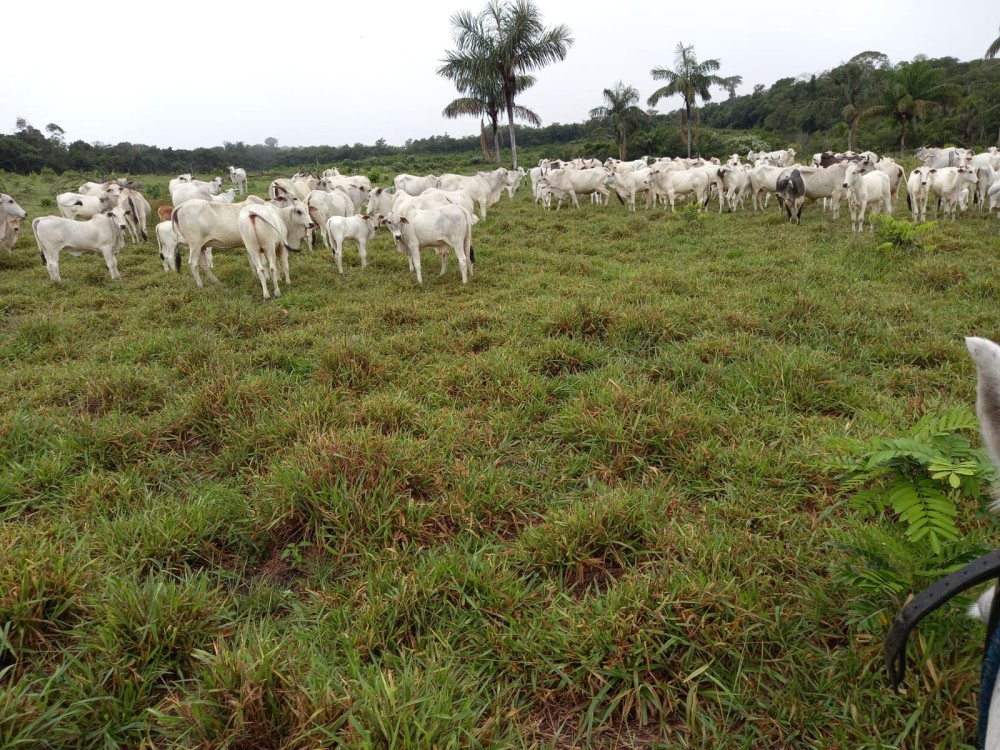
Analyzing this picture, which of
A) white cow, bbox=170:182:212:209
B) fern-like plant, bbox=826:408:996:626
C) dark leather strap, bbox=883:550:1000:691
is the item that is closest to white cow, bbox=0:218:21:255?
white cow, bbox=170:182:212:209

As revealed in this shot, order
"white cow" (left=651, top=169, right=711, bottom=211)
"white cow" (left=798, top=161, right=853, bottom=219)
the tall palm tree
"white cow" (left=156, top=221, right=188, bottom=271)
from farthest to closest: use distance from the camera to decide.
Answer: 1. the tall palm tree
2. "white cow" (left=651, top=169, right=711, bottom=211)
3. "white cow" (left=798, top=161, right=853, bottom=219)
4. "white cow" (left=156, top=221, right=188, bottom=271)

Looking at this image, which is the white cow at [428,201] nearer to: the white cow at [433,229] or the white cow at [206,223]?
the white cow at [433,229]

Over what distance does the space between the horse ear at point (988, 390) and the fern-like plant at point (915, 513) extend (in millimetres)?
836

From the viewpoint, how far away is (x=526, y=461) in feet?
10.2

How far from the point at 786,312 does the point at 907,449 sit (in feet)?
11.3

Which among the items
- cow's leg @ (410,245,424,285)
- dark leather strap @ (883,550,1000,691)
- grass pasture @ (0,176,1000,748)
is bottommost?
grass pasture @ (0,176,1000,748)

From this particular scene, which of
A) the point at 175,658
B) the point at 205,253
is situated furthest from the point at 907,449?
the point at 205,253

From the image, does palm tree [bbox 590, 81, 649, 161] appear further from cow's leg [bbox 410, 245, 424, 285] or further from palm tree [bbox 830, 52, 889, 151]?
cow's leg [bbox 410, 245, 424, 285]

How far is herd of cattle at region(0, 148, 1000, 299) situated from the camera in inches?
287

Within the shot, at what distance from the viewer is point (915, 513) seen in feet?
5.69

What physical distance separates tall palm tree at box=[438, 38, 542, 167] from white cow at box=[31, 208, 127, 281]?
65.6 ft

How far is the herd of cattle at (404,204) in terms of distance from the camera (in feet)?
23.9

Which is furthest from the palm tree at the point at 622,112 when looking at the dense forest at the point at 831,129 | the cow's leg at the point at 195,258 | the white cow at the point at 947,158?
the cow's leg at the point at 195,258

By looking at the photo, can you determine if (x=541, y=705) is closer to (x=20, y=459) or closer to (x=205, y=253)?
(x=20, y=459)
